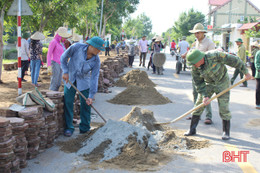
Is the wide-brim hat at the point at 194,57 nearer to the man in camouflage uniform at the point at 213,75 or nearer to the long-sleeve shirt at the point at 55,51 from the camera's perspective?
the man in camouflage uniform at the point at 213,75

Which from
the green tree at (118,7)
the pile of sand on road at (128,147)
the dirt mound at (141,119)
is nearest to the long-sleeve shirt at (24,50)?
the dirt mound at (141,119)

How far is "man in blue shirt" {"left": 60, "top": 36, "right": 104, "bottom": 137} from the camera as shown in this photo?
227 inches

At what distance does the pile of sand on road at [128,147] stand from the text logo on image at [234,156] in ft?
1.73

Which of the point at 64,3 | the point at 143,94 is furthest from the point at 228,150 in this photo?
the point at 64,3

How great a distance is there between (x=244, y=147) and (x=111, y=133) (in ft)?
7.68

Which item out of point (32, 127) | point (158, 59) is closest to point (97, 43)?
point (32, 127)

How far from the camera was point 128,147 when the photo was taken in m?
4.81

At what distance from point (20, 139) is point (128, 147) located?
1563mm

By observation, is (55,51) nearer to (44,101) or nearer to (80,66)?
(80,66)

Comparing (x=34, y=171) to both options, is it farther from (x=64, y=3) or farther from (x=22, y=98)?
(x=64, y=3)

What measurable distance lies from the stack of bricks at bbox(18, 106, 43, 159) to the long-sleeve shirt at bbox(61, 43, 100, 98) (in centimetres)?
126

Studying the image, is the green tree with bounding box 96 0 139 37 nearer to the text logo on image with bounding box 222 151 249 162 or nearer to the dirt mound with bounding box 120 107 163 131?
the dirt mound with bounding box 120 107 163 131

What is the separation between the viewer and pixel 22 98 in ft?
17.0

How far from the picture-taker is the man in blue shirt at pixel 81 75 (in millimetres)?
5754
